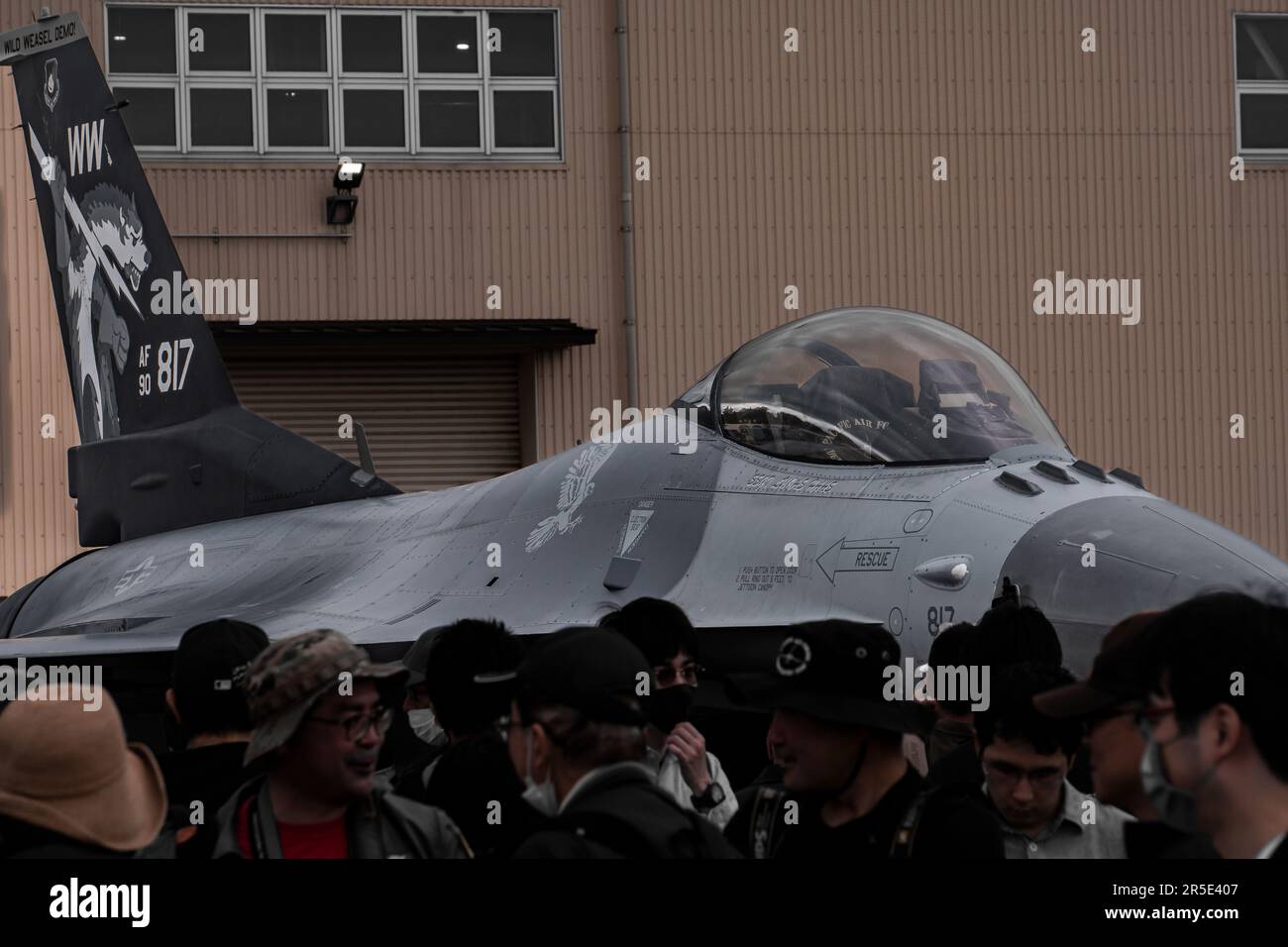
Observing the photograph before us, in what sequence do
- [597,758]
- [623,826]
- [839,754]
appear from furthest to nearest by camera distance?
[839,754]
[597,758]
[623,826]

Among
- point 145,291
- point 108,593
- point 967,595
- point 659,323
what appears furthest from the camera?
point 659,323

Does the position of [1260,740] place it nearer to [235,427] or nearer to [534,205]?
[235,427]

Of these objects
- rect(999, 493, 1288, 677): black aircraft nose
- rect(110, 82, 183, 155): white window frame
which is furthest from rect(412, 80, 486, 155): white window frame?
rect(999, 493, 1288, 677): black aircraft nose

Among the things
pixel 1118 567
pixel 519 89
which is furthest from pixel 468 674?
pixel 519 89

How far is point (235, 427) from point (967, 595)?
8.10 metres

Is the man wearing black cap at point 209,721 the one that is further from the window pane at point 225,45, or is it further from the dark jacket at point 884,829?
the window pane at point 225,45

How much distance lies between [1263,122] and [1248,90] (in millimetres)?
468

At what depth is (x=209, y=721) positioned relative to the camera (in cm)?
398

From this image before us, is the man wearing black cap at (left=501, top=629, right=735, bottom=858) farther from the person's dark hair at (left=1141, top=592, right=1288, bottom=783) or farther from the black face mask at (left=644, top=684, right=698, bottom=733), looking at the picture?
the black face mask at (left=644, top=684, right=698, bottom=733)

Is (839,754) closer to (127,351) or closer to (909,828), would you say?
(909,828)

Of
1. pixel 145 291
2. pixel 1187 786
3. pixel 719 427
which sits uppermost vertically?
pixel 145 291
